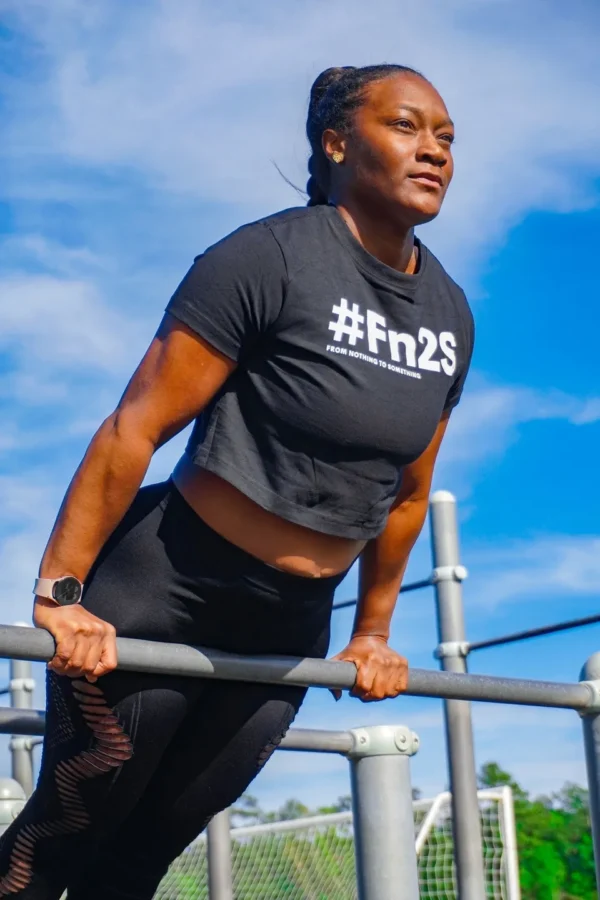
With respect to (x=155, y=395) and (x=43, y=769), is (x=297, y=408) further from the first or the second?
(x=43, y=769)

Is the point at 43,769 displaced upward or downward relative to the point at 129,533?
downward

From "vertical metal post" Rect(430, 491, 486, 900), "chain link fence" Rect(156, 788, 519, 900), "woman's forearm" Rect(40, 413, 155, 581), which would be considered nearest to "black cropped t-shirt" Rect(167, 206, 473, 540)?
"woman's forearm" Rect(40, 413, 155, 581)

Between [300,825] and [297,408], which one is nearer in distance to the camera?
[297,408]

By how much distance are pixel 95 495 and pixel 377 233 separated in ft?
2.10

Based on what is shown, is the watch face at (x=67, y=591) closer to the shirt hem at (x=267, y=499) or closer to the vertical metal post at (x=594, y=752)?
the shirt hem at (x=267, y=499)

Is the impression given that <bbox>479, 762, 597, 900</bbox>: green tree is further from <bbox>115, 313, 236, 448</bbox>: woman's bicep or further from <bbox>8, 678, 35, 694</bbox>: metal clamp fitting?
<bbox>115, 313, 236, 448</bbox>: woman's bicep

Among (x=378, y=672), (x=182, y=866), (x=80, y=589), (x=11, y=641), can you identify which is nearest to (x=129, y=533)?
(x=80, y=589)

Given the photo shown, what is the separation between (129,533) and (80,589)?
16 cm

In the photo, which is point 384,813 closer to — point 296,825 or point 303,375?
point 303,375

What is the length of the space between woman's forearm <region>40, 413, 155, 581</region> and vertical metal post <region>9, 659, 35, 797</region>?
4.13 m

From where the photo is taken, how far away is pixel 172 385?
1.90m

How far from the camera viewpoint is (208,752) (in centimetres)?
209

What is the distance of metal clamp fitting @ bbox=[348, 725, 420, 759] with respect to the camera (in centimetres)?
265

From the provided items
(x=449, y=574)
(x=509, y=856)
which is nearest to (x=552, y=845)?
(x=509, y=856)
